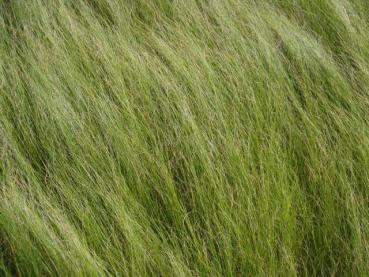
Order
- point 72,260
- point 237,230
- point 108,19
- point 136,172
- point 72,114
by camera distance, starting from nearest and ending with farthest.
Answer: point 72,260, point 237,230, point 136,172, point 72,114, point 108,19

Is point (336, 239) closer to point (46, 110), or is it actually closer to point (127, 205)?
point (127, 205)

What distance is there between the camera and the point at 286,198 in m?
1.49

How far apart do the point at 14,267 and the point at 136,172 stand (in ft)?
1.53

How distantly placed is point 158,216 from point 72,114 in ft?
1.75

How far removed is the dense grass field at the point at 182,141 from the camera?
1.37m

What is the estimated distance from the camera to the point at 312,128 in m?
1.76

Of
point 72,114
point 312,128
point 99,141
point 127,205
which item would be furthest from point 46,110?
point 312,128

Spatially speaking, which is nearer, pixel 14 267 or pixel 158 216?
pixel 14 267

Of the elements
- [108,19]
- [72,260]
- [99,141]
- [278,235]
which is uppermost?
[108,19]

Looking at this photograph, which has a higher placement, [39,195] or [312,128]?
[39,195]

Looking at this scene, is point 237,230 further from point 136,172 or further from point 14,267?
point 14,267

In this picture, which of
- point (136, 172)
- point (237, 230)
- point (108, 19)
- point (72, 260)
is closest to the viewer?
point (72, 260)

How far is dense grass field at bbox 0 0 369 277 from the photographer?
1368 millimetres

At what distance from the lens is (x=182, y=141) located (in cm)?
166
